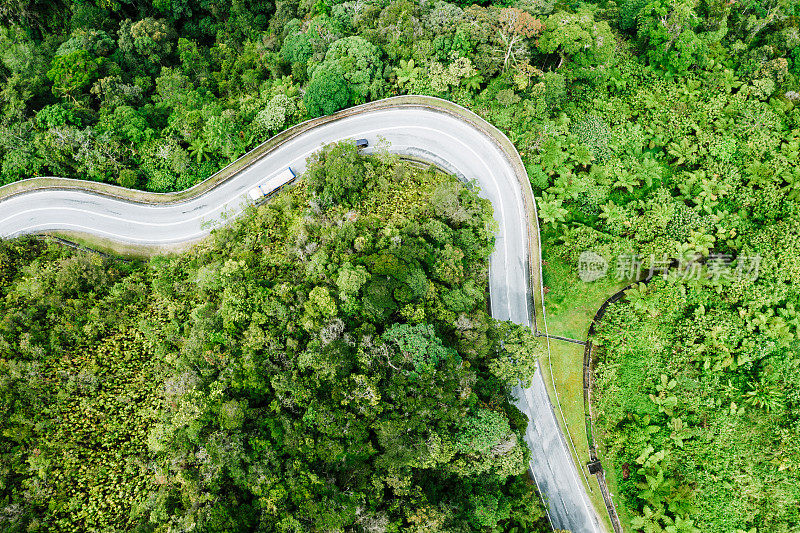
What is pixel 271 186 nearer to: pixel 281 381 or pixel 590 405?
pixel 281 381

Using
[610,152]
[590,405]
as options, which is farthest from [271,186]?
[590,405]

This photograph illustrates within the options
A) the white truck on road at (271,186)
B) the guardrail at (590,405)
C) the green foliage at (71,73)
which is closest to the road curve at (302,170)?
the white truck on road at (271,186)

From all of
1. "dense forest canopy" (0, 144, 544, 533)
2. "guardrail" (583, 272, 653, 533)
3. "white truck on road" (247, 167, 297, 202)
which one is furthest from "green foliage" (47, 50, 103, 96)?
"guardrail" (583, 272, 653, 533)

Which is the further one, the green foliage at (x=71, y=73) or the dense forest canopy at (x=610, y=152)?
the green foliage at (x=71, y=73)

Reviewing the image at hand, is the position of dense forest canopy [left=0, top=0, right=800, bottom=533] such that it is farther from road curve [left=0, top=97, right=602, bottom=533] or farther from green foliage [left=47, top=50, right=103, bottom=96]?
road curve [left=0, top=97, right=602, bottom=533]

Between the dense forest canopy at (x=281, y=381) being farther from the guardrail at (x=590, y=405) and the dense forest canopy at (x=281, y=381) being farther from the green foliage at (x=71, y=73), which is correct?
the green foliage at (x=71, y=73)

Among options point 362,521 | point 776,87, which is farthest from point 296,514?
point 776,87
